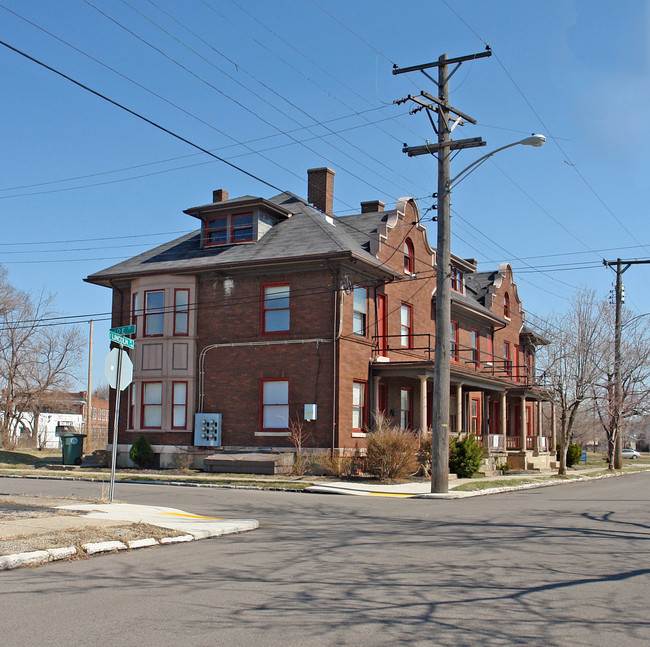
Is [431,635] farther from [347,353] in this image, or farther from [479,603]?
[347,353]

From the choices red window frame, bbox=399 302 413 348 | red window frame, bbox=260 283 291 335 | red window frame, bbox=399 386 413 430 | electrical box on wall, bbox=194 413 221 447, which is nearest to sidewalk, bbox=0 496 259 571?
electrical box on wall, bbox=194 413 221 447

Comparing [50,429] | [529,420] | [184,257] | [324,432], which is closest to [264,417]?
[324,432]

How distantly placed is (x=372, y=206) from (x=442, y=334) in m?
17.4

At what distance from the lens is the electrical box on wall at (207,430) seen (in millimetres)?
28594

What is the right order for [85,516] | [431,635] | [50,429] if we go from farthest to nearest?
1. [50,429]
2. [85,516]
3. [431,635]

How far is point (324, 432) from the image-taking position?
88.4ft

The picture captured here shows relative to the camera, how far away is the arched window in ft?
108

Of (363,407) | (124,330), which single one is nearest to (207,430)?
(363,407)

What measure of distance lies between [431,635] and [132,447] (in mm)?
24959

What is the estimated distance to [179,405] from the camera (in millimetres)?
29828

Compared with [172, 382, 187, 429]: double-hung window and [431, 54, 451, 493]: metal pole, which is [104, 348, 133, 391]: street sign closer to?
[431, 54, 451, 493]: metal pole

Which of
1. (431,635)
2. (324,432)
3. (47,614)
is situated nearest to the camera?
(431,635)

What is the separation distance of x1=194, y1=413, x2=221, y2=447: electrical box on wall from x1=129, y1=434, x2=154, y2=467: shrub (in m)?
2.00

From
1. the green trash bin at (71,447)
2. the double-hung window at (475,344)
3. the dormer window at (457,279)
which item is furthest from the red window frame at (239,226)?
the double-hung window at (475,344)
